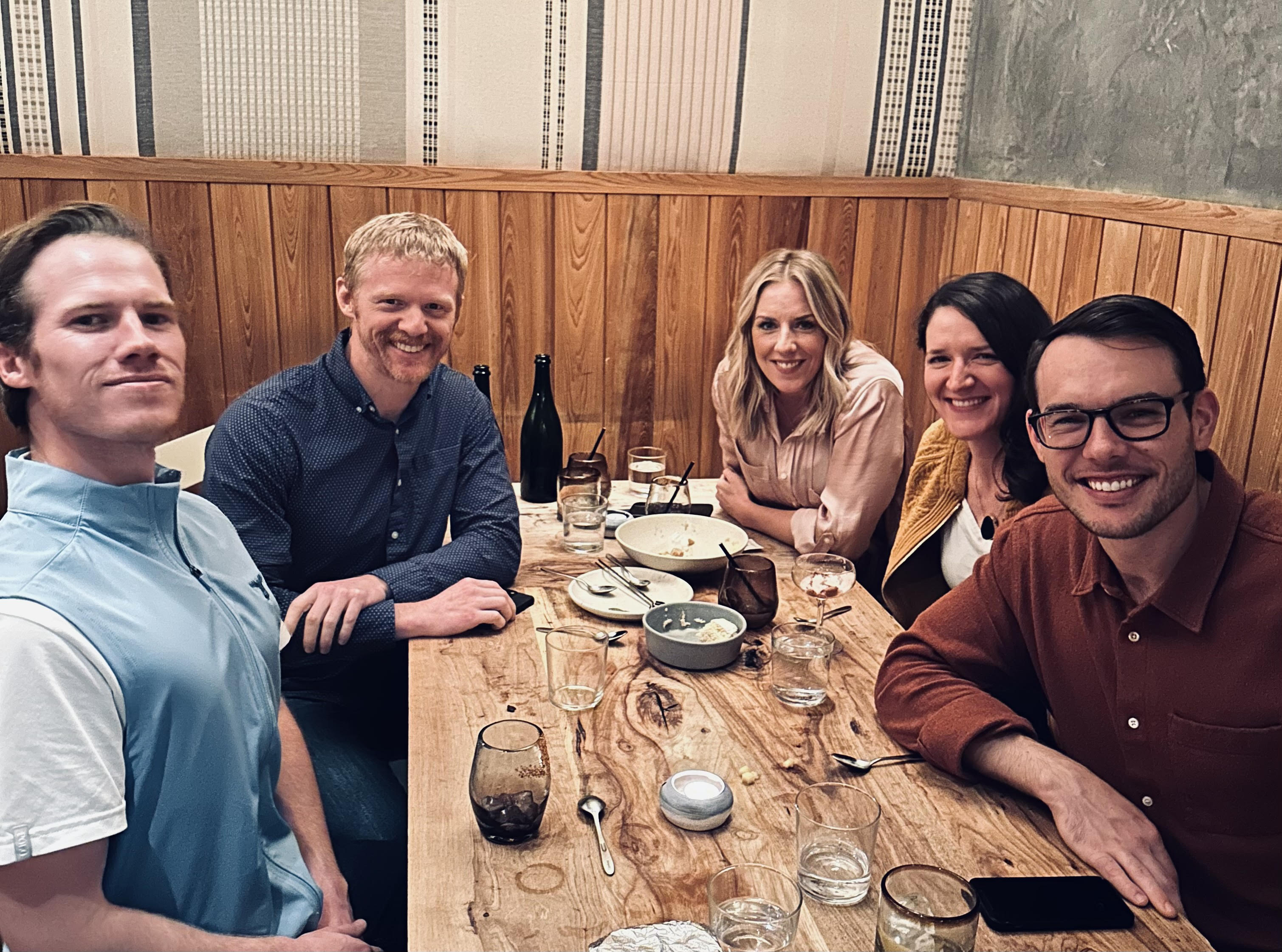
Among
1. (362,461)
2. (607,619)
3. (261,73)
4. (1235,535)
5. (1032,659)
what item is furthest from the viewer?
(261,73)

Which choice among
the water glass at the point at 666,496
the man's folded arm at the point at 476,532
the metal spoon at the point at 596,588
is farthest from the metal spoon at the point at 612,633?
the water glass at the point at 666,496

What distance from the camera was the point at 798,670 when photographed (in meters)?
1.59

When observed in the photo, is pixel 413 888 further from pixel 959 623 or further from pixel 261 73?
pixel 261 73

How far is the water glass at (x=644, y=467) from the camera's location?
2.65 m

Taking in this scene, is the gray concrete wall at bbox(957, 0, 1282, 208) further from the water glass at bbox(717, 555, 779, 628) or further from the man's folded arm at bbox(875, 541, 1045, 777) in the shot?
the water glass at bbox(717, 555, 779, 628)

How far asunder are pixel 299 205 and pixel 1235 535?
8.52 ft

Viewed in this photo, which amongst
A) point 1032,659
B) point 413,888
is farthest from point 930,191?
point 413,888

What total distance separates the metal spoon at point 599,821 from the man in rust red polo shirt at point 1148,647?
1.52ft

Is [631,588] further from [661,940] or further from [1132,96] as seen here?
→ [1132,96]

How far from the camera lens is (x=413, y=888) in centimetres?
116

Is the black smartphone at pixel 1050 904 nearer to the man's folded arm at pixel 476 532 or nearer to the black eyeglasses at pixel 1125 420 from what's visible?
the black eyeglasses at pixel 1125 420

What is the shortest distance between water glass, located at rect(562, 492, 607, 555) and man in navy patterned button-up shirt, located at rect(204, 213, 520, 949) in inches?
4.9

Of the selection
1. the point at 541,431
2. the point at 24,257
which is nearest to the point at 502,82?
the point at 541,431

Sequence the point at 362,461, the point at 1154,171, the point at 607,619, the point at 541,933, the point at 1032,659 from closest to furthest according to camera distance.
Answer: the point at 541,933 → the point at 1032,659 → the point at 607,619 → the point at 362,461 → the point at 1154,171
